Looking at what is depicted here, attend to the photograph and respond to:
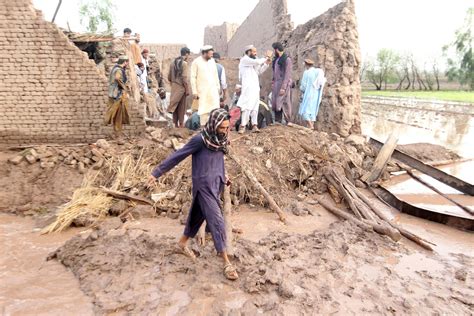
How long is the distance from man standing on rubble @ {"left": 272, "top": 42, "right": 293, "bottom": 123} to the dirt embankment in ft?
12.7

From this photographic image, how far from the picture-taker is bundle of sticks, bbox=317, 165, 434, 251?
4.53 m

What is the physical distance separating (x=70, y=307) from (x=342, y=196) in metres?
4.25

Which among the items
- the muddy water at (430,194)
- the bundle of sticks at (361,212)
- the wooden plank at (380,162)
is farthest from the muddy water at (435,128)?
the bundle of sticks at (361,212)

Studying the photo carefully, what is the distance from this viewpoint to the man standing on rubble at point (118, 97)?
6.77 metres

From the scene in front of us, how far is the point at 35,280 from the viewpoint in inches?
149

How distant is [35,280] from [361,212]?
166 inches

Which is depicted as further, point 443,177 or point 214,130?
point 443,177

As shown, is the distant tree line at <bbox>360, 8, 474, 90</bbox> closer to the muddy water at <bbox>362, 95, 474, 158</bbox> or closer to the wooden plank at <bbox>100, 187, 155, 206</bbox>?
the muddy water at <bbox>362, 95, 474, 158</bbox>

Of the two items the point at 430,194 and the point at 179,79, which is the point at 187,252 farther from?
the point at 430,194

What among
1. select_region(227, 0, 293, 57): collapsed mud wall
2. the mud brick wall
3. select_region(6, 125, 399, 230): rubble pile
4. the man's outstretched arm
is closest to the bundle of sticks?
select_region(6, 125, 399, 230): rubble pile

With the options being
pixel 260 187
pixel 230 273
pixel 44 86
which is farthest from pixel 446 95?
pixel 230 273

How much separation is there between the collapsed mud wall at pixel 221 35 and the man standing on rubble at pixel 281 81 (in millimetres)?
15804

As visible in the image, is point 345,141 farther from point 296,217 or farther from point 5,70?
point 5,70

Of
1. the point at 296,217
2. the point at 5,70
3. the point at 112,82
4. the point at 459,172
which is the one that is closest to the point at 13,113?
the point at 5,70
